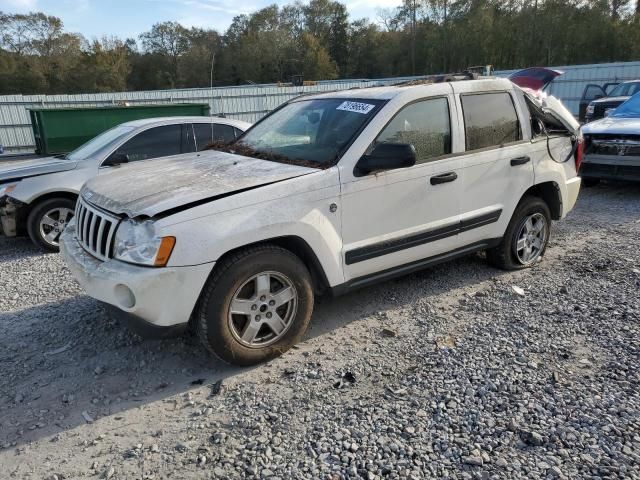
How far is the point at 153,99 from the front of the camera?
1833 cm

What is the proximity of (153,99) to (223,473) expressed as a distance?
18061 mm

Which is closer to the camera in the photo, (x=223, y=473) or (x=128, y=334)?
(x=223, y=473)

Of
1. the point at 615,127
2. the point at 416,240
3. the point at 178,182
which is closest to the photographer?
the point at 178,182

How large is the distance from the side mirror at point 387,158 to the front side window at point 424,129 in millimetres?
224

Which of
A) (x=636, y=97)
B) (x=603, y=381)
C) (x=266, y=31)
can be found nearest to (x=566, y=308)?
(x=603, y=381)

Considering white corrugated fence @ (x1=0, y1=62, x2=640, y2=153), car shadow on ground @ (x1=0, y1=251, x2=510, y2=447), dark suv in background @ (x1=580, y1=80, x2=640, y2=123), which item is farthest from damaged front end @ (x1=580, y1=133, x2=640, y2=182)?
white corrugated fence @ (x1=0, y1=62, x2=640, y2=153)

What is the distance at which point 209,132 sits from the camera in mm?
7125

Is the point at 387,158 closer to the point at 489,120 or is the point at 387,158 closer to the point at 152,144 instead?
the point at 489,120

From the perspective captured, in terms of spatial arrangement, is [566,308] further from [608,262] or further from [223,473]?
[223,473]

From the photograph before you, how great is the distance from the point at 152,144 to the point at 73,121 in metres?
5.16

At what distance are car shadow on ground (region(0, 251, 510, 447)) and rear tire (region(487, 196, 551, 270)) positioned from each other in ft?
2.12

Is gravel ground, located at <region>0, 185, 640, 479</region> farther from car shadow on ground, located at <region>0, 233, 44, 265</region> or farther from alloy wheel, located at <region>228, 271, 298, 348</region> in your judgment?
car shadow on ground, located at <region>0, 233, 44, 265</region>

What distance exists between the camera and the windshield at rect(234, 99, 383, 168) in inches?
144

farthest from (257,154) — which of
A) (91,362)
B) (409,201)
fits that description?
(91,362)
